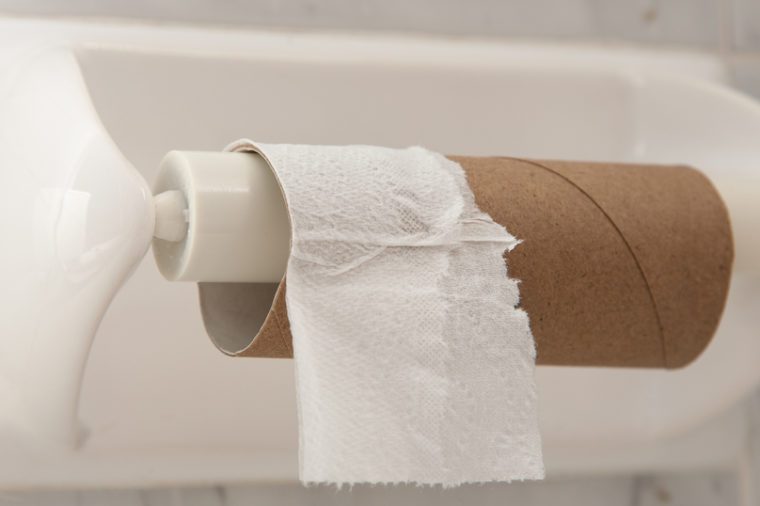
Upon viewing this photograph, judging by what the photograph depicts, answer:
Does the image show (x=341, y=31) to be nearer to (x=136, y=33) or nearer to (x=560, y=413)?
(x=136, y=33)

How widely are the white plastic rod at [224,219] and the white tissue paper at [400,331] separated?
1 centimetres

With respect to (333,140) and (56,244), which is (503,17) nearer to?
(333,140)

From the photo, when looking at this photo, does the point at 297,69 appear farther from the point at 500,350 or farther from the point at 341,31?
the point at 500,350

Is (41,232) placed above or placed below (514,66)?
below

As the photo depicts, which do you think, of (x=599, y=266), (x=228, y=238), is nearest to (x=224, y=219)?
(x=228, y=238)

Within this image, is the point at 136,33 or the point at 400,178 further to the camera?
the point at 136,33

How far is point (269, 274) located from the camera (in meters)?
0.35

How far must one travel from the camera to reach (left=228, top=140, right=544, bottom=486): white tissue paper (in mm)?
311

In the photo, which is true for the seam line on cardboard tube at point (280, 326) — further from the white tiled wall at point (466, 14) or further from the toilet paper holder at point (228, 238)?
the white tiled wall at point (466, 14)

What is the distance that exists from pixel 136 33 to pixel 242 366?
145 millimetres

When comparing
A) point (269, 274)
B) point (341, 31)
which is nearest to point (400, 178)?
point (269, 274)

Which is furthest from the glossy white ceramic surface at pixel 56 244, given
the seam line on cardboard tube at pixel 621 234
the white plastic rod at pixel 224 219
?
the seam line on cardboard tube at pixel 621 234

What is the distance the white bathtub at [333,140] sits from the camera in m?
0.42

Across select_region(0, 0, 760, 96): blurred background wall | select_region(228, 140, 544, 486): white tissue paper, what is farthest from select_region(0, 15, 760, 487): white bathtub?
select_region(228, 140, 544, 486): white tissue paper
